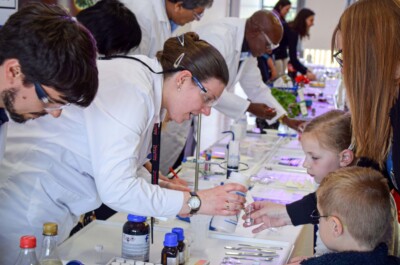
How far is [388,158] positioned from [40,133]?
3.30ft

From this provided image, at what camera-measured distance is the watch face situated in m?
1.75

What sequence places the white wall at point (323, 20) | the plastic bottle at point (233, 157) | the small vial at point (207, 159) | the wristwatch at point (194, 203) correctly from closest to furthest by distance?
the wristwatch at point (194, 203) < the plastic bottle at point (233, 157) < the small vial at point (207, 159) < the white wall at point (323, 20)

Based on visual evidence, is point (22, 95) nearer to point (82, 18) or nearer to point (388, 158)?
point (388, 158)

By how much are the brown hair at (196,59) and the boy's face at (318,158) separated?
585 millimetres

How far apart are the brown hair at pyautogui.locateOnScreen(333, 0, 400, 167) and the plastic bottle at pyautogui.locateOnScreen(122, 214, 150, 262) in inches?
25.9

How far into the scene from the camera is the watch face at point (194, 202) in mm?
1745

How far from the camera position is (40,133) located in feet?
6.06

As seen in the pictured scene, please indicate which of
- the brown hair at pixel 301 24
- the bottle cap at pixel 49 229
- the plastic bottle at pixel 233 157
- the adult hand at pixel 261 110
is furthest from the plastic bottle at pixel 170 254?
the brown hair at pixel 301 24

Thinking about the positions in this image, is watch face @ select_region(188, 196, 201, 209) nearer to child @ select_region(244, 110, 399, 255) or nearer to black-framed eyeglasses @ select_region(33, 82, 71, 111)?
black-framed eyeglasses @ select_region(33, 82, 71, 111)

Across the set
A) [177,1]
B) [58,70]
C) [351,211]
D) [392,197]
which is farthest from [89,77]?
[177,1]

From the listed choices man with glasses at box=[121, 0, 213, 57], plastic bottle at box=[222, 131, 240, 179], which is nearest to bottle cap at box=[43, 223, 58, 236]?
plastic bottle at box=[222, 131, 240, 179]

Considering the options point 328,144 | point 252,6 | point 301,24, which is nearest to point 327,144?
point 328,144

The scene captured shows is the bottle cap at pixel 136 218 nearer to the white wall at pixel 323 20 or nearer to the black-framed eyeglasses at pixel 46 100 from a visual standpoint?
the black-framed eyeglasses at pixel 46 100

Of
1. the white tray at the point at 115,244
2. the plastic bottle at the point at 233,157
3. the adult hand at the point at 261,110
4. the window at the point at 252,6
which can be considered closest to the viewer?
the white tray at the point at 115,244
